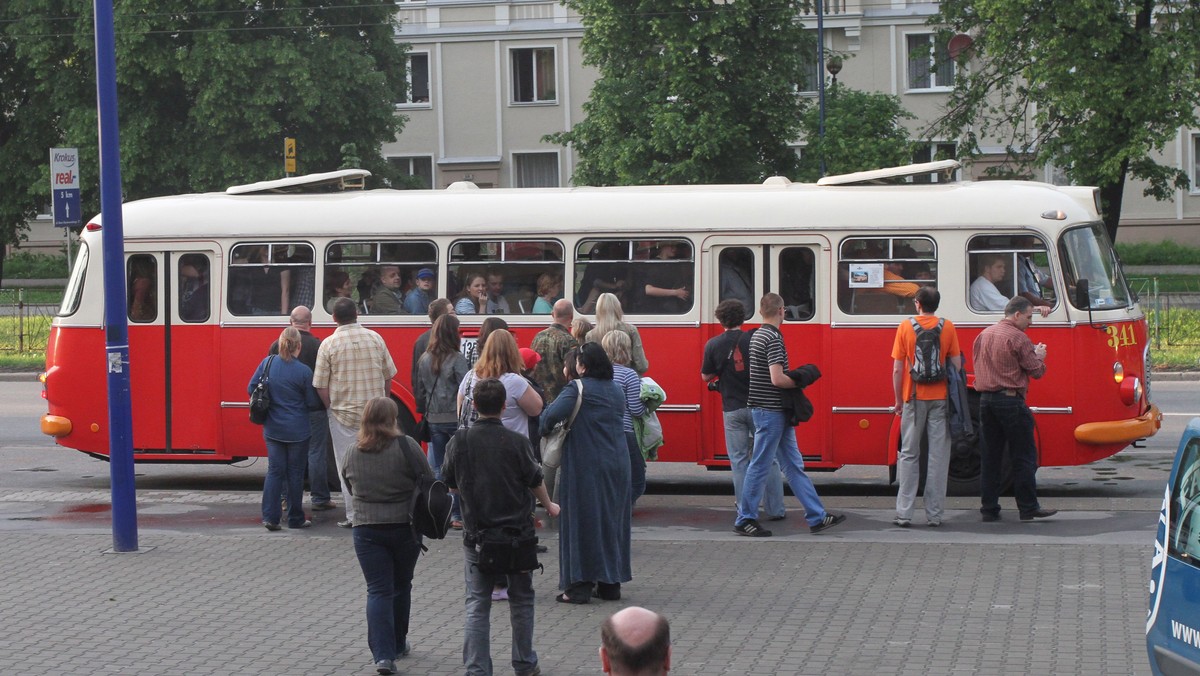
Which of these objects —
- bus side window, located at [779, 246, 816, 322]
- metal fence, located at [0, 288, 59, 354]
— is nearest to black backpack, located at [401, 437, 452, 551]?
bus side window, located at [779, 246, 816, 322]

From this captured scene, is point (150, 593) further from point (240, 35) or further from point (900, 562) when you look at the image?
point (240, 35)

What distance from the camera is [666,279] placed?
1273cm

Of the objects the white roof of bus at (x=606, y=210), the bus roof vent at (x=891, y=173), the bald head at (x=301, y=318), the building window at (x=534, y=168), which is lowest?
the bald head at (x=301, y=318)

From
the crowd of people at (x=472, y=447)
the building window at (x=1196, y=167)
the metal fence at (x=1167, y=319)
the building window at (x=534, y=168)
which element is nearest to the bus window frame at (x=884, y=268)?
the crowd of people at (x=472, y=447)

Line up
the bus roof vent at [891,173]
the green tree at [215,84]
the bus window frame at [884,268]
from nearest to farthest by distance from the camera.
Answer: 1. the bus window frame at [884,268]
2. the bus roof vent at [891,173]
3. the green tree at [215,84]

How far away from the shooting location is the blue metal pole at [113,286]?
10133 mm

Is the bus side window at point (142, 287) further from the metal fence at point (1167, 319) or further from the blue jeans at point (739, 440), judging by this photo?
the metal fence at point (1167, 319)

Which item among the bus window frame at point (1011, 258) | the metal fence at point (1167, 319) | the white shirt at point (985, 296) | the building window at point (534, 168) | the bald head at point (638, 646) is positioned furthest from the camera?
the building window at point (534, 168)

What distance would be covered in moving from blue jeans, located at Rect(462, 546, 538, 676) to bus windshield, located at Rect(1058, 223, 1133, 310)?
22.1ft

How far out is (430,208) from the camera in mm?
13195

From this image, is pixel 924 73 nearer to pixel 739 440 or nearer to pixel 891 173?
pixel 891 173

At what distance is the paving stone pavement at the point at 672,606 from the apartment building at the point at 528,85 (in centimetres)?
4197

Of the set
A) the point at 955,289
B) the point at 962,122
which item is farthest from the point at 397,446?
the point at 962,122

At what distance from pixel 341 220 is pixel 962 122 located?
97.6 ft
